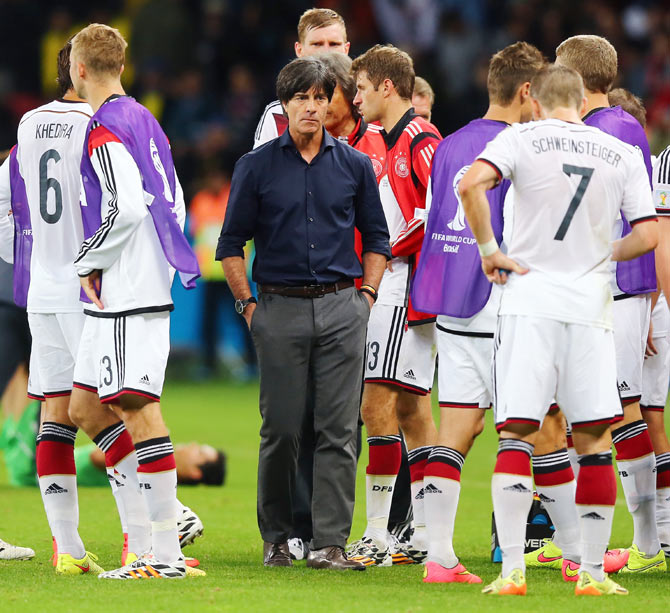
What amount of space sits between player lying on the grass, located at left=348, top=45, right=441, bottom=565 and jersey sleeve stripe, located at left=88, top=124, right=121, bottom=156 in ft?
5.05

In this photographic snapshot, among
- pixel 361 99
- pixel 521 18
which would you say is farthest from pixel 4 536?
pixel 521 18

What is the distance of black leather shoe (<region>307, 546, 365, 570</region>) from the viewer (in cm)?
648

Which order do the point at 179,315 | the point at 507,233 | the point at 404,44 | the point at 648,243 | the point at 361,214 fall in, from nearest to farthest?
1. the point at 648,243
2. the point at 507,233
3. the point at 361,214
4. the point at 179,315
5. the point at 404,44

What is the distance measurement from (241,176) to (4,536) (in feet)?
8.74

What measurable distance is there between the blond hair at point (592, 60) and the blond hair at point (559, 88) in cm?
80

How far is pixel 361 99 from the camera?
705 centimetres

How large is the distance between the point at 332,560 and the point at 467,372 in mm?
1165

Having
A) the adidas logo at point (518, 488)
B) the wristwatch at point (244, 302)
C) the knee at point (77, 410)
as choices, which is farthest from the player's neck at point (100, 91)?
the adidas logo at point (518, 488)

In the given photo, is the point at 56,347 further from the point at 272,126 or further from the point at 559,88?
the point at 559,88

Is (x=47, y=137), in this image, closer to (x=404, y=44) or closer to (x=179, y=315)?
(x=179, y=315)

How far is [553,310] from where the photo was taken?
5602mm

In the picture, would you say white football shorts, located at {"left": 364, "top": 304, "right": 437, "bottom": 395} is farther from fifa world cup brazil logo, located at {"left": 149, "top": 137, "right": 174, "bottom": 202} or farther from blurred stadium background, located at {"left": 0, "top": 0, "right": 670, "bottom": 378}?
blurred stadium background, located at {"left": 0, "top": 0, "right": 670, "bottom": 378}

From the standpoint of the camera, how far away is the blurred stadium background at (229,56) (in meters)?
17.7

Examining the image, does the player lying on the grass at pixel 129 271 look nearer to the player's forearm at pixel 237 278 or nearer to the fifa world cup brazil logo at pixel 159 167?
the fifa world cup brazil logo at pixel 159 167
